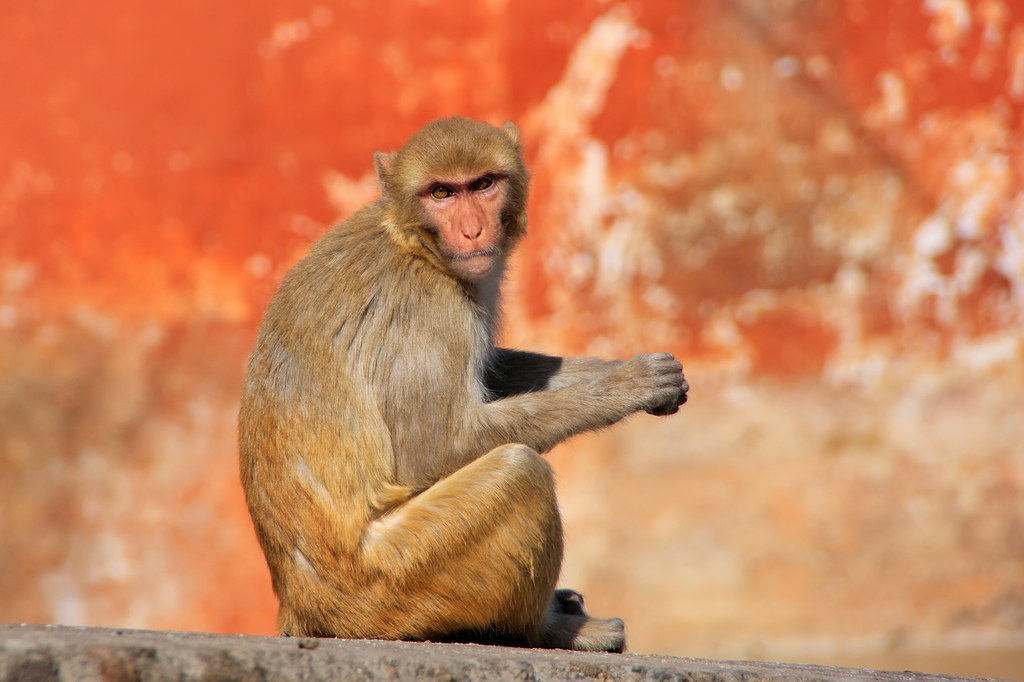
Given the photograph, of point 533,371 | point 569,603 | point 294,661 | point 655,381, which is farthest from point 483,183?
point 294,661

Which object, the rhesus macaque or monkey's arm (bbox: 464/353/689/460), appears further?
monkey's arm (bbox: 464/353/689/460)

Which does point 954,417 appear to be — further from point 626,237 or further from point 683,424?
point 626,237

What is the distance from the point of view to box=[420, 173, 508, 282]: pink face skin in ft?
16.4

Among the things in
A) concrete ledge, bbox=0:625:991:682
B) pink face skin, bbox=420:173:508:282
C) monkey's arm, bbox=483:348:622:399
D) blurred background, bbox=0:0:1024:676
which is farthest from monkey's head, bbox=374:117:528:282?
blurred background, bbox=0:0:1024:676

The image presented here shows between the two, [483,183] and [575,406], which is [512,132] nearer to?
[483,183]

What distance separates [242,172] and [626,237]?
12.3 ft

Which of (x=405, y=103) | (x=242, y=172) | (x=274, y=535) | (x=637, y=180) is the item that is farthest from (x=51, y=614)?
(x=274, y=535)

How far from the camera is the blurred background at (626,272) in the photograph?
1184cm

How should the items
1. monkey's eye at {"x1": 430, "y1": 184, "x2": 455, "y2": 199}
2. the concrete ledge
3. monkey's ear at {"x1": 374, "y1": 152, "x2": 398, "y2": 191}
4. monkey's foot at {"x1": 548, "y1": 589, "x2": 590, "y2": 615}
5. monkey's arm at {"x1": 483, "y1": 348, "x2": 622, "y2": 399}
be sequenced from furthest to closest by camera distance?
monkey's arm at {"x1": 483, "y1": 348, "x2": 622, "y2": 399}, monkey's foot at {"x1": 548, "y1": 589, "x2": 590, "y2": 615}, monkey's ear at {"x1": 374, "y1": 152, "x2": 398, "y2": 191}, monkey's eye at {"x1": 430, "y1": 184, "x2": 455, "y2": 199}, the concrete ledge

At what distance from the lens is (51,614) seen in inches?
459

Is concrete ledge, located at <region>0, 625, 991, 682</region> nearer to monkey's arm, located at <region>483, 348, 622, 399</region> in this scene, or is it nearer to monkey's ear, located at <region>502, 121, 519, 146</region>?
monkey's arm, located at <region>483, 348, 622, 399</region>

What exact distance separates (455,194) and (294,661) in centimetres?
219

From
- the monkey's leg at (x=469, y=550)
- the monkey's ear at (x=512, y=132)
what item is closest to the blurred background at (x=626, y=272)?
the monkey's ear at (x=512, y=132)

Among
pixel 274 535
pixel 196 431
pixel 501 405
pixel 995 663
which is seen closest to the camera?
pixel 274 535
